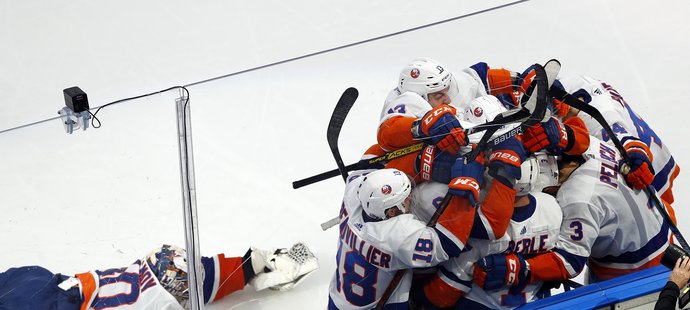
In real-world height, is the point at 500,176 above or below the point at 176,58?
below

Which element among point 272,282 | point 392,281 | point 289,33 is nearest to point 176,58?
point 289,33

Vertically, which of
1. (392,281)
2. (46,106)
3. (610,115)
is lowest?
(392,281)

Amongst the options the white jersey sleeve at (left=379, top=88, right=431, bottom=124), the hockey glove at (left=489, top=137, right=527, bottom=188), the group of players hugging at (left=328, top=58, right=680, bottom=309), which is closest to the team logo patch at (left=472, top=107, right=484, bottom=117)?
the group of players hugging at (left=328, top=58, right=680, bottom=309)

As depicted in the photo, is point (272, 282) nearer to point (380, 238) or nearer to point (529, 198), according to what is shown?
point (380, 238)

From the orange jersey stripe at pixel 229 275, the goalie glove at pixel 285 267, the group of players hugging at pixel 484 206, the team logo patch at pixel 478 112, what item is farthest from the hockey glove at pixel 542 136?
the orange jersey stripe at pixel 229 275

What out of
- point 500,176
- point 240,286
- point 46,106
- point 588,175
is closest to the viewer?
point 500,176

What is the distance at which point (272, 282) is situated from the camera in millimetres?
3438

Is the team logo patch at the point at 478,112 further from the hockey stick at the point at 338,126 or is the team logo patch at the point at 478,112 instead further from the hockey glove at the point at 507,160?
the hockey stick at the point at 338,126

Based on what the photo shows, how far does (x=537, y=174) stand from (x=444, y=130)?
330mm

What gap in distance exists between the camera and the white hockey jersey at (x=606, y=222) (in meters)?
3.12

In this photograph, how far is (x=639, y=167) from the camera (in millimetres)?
3203

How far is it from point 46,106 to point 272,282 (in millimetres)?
1583

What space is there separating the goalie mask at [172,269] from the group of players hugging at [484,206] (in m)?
0.43

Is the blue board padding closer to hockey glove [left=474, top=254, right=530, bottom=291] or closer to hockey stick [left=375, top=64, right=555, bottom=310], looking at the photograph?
hockey glove [left=474, top=254, right=530, bottom=291]
